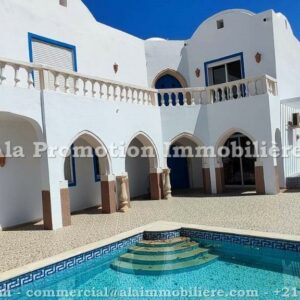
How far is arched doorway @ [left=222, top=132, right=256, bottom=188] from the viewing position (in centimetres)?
1444

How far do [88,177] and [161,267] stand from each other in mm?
6342

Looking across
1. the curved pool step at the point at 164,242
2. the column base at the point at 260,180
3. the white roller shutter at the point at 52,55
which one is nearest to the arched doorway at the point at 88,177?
the white roller shutter at the point at 52,55

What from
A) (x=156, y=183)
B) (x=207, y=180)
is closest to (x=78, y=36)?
(x=156, y=183)

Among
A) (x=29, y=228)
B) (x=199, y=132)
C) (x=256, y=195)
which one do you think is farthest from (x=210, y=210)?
(x=29, y=228)

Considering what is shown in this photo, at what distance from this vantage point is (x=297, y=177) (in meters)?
13.1

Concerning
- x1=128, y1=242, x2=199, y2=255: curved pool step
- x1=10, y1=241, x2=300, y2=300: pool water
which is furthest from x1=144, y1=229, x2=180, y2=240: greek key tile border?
x1=10, y1=241, x2=300, y2=300: pool water

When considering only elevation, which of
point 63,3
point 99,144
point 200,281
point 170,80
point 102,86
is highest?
point 63,3

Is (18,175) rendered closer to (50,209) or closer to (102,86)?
(50,209)

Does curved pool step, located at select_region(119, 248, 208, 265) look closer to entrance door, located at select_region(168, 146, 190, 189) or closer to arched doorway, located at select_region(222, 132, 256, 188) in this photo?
arched doorway, located at select_region(222, 132, 256, 188)

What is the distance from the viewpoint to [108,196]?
1077 cm

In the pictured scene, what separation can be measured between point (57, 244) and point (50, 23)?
286 inches

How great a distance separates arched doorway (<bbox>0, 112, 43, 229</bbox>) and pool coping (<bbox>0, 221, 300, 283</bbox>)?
3.54m

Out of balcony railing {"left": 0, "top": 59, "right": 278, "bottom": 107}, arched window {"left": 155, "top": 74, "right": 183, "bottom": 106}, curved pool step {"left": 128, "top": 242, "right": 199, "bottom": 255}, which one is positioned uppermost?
arched window {"left": 155, "top": 74, "right": 183, "bottom": 106}

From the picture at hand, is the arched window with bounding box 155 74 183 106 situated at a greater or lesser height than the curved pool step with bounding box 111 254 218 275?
greater
